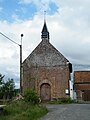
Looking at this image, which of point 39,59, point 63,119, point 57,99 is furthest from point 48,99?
point 63,119

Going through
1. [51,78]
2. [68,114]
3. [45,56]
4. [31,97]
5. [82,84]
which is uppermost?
[45,56]

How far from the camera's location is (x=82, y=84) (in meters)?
66.9

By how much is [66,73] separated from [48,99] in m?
5.03

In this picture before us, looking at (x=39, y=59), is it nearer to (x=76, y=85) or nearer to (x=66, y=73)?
(x=66, y=73)

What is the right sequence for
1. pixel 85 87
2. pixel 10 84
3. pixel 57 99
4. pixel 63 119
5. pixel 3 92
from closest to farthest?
pixel 63 119 → pixel 57 99 → pixel 3 92 → pixel 10 84 → pixel 85 87

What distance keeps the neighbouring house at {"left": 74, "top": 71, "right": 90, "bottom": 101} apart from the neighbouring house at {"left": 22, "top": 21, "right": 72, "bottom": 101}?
10.5 metres

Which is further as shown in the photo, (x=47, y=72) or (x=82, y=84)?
(x=82, y=84)

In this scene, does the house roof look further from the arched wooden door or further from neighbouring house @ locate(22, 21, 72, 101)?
the arched wooden door

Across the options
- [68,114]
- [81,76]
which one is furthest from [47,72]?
[68,114]

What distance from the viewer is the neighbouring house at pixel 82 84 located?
63631mm

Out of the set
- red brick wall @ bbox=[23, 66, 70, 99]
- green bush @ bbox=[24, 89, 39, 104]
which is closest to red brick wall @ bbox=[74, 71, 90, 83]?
red brick wall @ bbox=[23, 66, 70, 99]

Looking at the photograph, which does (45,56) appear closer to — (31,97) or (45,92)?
(45,92)

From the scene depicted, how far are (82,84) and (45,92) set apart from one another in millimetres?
14671

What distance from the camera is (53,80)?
2106 inches
